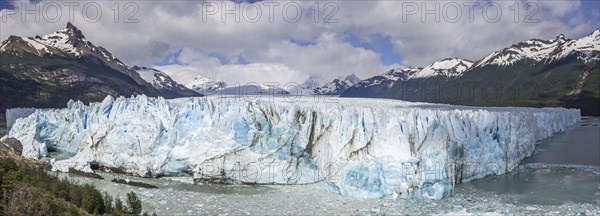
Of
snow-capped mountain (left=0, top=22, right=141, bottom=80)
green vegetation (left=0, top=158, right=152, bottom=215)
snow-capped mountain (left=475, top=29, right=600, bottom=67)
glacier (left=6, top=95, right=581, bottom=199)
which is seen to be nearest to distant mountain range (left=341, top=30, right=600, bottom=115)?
snow-capped mountain (left=475, top=29, right=600, bottom=67)

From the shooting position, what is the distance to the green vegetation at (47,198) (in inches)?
366

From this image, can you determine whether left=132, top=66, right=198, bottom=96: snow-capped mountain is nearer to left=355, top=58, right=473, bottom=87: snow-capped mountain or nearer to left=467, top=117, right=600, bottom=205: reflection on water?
left=355, top=58, right=473, bottom=87: snow-capped mountain

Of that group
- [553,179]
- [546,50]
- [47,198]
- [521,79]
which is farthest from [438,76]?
[47,198]

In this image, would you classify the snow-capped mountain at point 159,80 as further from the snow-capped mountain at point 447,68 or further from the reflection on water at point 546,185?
the reflection on water at point 546,185

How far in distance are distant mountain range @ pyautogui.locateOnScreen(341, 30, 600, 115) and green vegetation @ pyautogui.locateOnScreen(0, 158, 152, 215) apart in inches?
2402

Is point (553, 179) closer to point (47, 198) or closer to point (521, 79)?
point (47, 198)

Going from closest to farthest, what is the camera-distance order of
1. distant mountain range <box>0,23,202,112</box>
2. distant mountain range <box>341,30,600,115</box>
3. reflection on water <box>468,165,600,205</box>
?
reflection on water <box>468,165,600,205</box>
distant mountain range <box>0,23,202,112</box>
distant mountain range <box>341,30,600,115</box>

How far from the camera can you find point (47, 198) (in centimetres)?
993

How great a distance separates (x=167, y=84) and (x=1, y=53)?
7135cm

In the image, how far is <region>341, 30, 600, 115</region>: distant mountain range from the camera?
7844cm

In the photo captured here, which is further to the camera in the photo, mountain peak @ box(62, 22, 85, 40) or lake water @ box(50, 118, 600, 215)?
mountain peak @ box(62, 22, 85, 40)

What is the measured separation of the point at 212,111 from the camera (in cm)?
1753

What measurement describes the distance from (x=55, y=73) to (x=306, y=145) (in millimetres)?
78993

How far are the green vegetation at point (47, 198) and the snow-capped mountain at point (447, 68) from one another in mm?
138475
